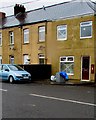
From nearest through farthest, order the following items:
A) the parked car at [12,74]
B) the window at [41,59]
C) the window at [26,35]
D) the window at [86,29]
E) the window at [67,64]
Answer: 1. the parked car at [12,74]
2. the window at [86,29]
3. the window at [67,64]
4. the window at [41,59]
5. the window at [26,35]

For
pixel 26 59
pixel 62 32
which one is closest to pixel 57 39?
pixel 62 32

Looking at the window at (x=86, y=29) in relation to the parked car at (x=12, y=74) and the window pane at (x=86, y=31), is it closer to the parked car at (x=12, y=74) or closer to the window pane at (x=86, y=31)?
the window pane at (x=86, y=31)

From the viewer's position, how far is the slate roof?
27.8m

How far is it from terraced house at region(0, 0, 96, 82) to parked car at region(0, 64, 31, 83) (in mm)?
4647

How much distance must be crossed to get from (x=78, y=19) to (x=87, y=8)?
5.59 ft

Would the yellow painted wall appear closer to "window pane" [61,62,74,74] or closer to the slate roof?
"window pane" [61,62,74,74]

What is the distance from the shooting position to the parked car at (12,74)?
24.4 meters

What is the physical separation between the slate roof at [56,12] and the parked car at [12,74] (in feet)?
22.7

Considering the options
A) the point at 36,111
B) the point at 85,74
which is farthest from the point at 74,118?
the point at 85,74

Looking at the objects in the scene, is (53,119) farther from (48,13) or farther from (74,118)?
(48,13)

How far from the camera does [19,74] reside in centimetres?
2448

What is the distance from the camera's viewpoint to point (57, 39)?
2878cm

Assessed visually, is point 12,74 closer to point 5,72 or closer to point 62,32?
point 5,72

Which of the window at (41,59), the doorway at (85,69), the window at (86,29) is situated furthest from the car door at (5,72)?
the window at (86,29)
